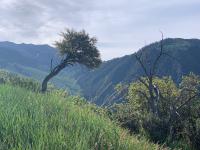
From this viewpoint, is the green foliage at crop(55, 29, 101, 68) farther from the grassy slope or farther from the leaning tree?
the grassy slope

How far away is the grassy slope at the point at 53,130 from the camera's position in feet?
16.2

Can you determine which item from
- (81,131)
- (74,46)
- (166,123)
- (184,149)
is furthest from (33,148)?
(74,46)

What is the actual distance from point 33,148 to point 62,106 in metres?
3.16

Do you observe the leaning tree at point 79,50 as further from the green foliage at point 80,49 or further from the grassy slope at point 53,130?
the grassy slope at point 53,130

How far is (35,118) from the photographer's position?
6031mm

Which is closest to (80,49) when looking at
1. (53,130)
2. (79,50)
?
(79,50)

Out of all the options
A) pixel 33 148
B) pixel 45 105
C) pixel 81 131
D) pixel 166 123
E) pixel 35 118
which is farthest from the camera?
pixel 166 123

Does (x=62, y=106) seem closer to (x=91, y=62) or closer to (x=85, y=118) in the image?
(x=85, y=118)

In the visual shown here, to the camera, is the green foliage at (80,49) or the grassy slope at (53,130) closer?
the grassy slope at (53,130)

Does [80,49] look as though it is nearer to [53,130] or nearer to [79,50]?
→ [79,50]

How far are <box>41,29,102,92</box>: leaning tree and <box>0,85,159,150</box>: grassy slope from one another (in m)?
69.5

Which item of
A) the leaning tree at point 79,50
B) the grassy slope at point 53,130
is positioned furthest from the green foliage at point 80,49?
the grassy slope at point 53,130

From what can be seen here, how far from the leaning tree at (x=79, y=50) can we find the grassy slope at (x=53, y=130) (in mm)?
69476

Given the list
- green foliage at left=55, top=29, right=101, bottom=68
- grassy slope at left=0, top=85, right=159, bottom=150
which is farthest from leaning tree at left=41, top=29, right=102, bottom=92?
grassy slope at left=0, top=85, right=159, bottom=150
